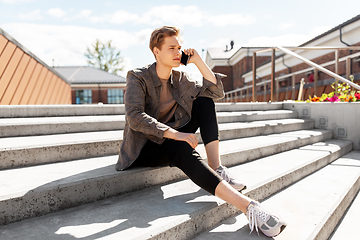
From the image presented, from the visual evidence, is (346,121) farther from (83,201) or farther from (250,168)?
(83,201)

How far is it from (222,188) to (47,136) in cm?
172

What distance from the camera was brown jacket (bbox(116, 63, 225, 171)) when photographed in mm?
1773

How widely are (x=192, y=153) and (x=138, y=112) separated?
45cm

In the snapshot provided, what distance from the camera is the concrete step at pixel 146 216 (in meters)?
1.31

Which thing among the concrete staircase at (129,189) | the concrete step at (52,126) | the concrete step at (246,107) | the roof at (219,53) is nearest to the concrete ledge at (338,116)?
the concrete step at (246,107)

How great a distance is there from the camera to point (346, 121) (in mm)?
4352

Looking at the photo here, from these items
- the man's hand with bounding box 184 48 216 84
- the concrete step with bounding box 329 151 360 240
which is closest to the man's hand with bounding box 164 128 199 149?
the man's hand with bounding box 184 48 216 84

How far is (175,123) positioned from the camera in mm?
2053

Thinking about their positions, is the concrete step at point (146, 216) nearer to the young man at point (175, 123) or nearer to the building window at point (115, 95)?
the young man at point (175, 123)

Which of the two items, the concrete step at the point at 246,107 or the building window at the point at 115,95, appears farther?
the building window at the point at 115,95

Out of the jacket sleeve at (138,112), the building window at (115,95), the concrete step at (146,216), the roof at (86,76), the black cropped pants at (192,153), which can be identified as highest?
the roof at (86,76)

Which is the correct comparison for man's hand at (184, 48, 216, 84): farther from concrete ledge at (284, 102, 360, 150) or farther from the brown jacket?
concrete ledge at (284, 102, 360, 150)

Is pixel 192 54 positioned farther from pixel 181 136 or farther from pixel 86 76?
pixel 86 76

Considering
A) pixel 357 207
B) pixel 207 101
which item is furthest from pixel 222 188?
pixel 357 207
